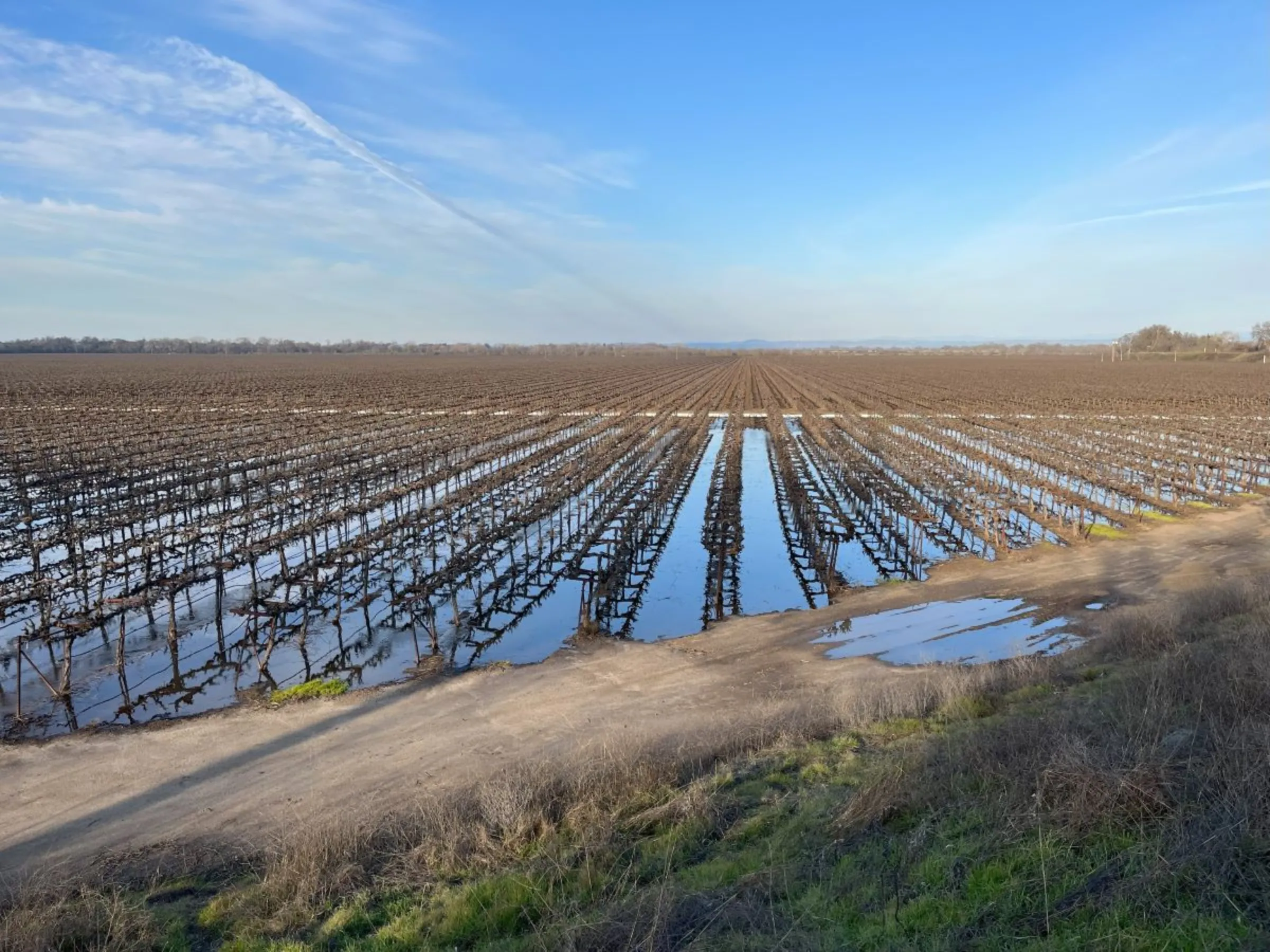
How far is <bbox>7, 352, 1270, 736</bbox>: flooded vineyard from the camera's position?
12.5 m

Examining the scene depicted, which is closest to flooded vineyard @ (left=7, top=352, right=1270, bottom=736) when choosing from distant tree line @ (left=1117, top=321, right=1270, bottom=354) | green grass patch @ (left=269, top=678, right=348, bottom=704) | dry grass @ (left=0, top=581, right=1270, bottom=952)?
green grass patch @ (left=269, top=678, right=348, bottom=704)

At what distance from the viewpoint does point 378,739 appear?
9438 millimetres

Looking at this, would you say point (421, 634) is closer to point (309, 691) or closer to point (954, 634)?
point (309, 691)

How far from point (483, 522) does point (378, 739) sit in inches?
406

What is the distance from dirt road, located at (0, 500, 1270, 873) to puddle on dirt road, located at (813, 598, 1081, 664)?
0.53 m

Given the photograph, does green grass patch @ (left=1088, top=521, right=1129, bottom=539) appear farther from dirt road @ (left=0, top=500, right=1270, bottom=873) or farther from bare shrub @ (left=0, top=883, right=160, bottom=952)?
bare shrub @ (left=0, top=883, right=160, bottom=952)

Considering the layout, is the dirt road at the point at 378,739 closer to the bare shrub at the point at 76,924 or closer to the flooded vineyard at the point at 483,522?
the flooded vineyard at the point at 483,522

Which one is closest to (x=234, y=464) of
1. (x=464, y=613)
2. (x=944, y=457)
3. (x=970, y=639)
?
(x=464, y=613)

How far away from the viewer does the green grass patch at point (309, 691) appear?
420 inches

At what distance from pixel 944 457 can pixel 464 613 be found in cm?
2184

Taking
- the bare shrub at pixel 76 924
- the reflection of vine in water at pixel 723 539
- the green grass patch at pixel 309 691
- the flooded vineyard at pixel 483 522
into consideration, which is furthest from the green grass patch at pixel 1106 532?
the bare shrub at pixel 76 924

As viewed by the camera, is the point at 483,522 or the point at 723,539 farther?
the point at 483,522

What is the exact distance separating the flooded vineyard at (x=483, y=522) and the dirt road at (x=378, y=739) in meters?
0.94

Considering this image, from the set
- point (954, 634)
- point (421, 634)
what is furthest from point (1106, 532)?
point (421, 634)
